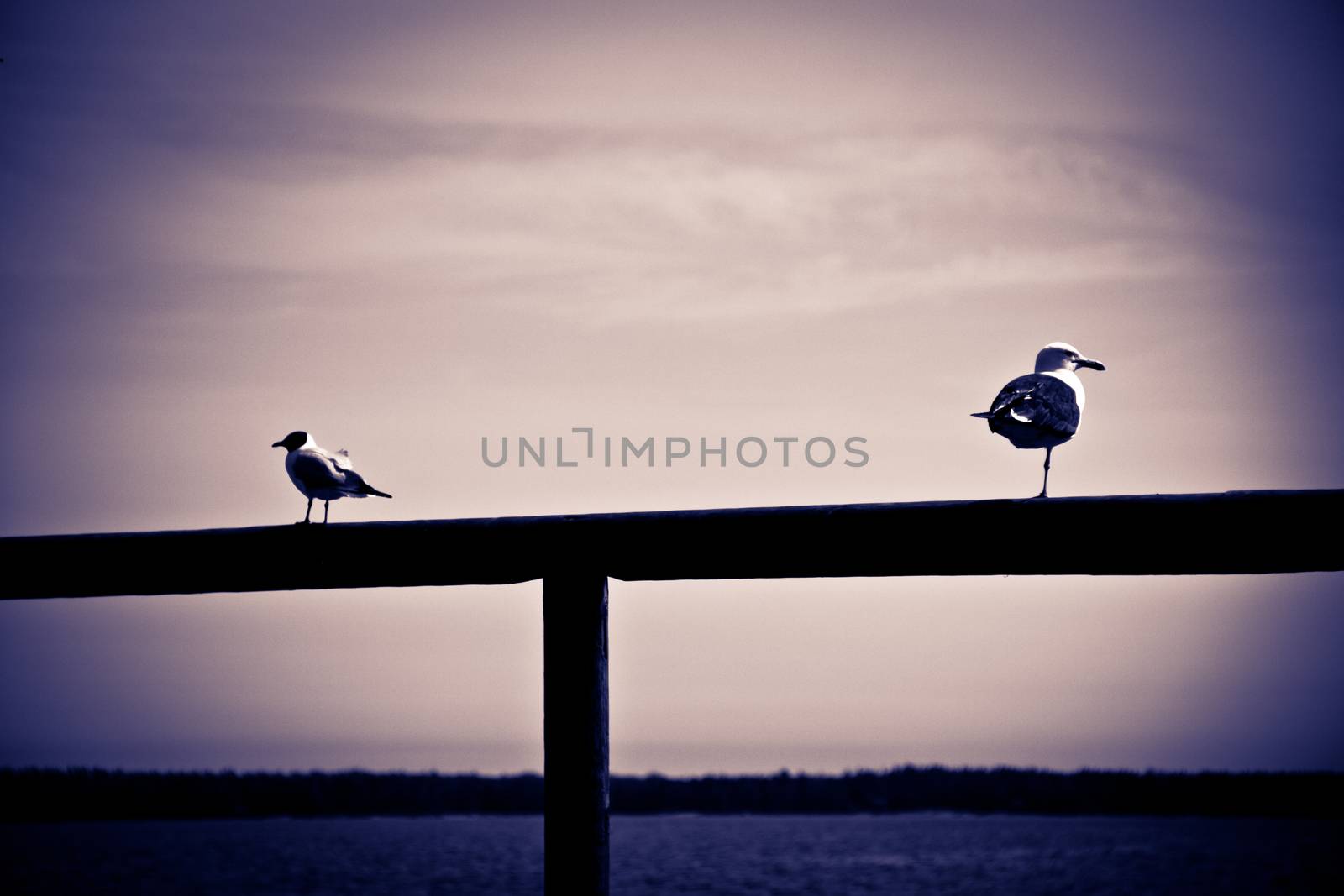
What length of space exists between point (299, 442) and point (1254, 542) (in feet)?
21.6

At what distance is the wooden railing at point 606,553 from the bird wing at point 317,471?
2.86 metres

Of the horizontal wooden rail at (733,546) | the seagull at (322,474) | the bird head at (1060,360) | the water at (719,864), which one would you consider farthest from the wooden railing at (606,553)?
the water at (719,864)

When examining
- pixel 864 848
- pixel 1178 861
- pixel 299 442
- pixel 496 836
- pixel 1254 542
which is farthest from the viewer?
pixel 496 836

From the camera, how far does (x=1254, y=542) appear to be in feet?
10.7

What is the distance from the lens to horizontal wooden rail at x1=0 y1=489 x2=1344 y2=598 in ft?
10.8

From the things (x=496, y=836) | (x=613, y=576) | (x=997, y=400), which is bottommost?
(x=496, y=836)

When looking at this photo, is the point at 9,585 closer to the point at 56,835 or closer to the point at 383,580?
the point at 383,580

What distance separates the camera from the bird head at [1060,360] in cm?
779

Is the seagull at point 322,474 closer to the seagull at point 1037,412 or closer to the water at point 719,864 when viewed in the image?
the seagull at point 1037,412

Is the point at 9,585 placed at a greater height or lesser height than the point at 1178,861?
greater

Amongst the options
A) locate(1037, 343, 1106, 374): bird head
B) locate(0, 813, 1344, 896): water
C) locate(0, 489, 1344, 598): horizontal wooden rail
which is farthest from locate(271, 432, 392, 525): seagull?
locate(0, 813, 1344, 896): water

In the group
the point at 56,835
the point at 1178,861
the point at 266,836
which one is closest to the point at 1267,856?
the point at 1178,861

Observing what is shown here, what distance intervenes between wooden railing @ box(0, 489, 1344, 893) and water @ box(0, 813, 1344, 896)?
234 ft

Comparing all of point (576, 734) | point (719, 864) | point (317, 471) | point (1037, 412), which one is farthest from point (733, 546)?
point (719, 864)
